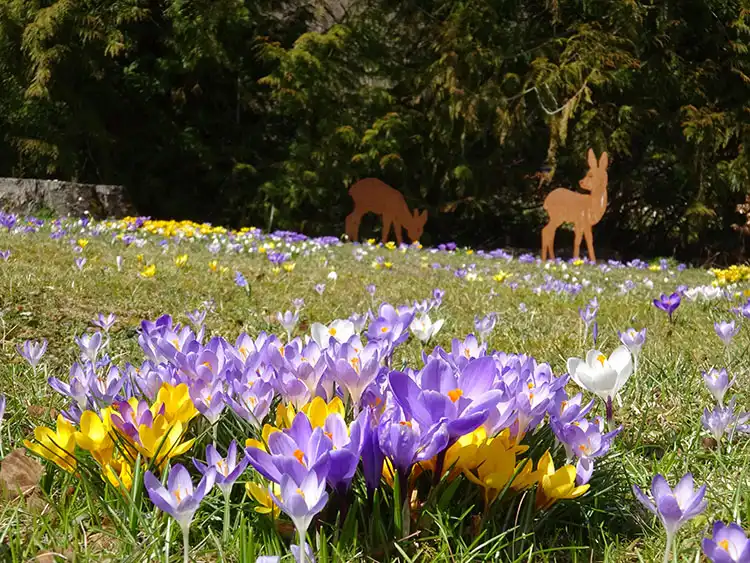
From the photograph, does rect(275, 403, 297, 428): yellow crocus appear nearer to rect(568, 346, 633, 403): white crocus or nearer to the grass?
the grass

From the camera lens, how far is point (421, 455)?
34.4 inches

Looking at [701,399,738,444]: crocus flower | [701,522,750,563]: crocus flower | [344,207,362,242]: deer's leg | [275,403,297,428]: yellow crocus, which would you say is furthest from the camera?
[344,207,362,242]: deer's leg

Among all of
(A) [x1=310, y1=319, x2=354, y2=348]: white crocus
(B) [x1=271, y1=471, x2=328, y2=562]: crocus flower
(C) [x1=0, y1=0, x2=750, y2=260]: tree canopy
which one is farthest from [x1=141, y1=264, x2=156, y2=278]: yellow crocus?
(C) [x1=0, y1=0, x2=750, y2=260]: tree canopy

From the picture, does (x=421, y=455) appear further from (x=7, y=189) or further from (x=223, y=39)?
(x=223, y=39)

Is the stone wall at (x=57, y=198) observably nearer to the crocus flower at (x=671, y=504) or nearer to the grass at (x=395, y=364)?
the grass at (x=395, y=364)

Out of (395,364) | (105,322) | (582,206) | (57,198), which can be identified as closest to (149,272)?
(105,322)

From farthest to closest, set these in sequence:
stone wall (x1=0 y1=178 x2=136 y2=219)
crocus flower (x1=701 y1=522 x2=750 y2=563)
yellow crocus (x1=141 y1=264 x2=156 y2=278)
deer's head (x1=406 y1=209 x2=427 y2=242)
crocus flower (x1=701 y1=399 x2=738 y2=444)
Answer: deer's head (x1=406 y1=209 x2=427 y2=242) < stone wall (x1=0 y1=178 x2=136 y2=219) < yellow crocus (x1=141 y1=264 x2=156 y2=278) < crocus flower (x1=701 y1=399 x2=738 y2=444) < crocus flower (x1=701 y1=522 x2=750 y2=563)

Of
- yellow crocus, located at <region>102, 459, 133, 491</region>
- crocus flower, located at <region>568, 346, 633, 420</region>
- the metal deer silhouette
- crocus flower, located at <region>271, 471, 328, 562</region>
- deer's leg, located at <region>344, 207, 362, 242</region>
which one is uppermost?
the metal deer silhouette

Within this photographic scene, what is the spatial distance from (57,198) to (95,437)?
9.08m

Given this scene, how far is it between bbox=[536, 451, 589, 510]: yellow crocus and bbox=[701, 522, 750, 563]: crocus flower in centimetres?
28

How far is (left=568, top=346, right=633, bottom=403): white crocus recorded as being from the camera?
120 cm

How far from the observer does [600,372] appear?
120 centimetres

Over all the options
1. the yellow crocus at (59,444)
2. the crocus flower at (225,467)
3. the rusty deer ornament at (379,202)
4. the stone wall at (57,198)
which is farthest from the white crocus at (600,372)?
the stone wall at (57,198)

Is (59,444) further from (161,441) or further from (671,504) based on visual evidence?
(671,504)
